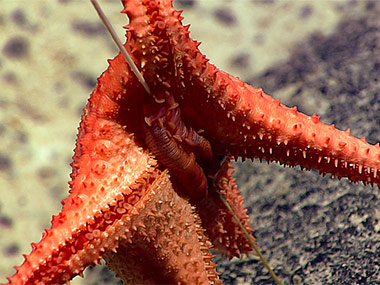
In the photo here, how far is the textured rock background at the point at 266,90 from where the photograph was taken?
4.50ft

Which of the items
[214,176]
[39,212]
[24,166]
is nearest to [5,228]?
[39,212]

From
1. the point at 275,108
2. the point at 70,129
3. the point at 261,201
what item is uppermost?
the point at 70,129

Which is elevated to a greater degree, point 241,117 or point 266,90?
point 266,90

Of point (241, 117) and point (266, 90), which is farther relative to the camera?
point (266, 90)

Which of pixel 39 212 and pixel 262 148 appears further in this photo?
pixel 39 212

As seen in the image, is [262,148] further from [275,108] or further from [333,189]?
[333,189]

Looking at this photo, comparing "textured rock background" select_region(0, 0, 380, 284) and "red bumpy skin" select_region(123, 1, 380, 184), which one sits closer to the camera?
"red bumpy skin" select_region(123, 1, 380, 184)

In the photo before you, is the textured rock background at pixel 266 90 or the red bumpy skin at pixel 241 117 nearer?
the red bumpy skin at pixel 241 117

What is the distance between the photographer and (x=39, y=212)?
147cm

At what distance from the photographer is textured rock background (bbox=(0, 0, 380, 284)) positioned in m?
1.37

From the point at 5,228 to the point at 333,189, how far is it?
3.87ft

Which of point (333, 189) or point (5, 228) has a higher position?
point (5, 228)

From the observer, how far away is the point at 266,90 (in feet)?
5.75

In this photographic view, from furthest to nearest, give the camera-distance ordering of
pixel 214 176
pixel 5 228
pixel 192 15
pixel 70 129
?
pixel 192 15
pixel 70 129
pixel 5 228
pixel 214 176
